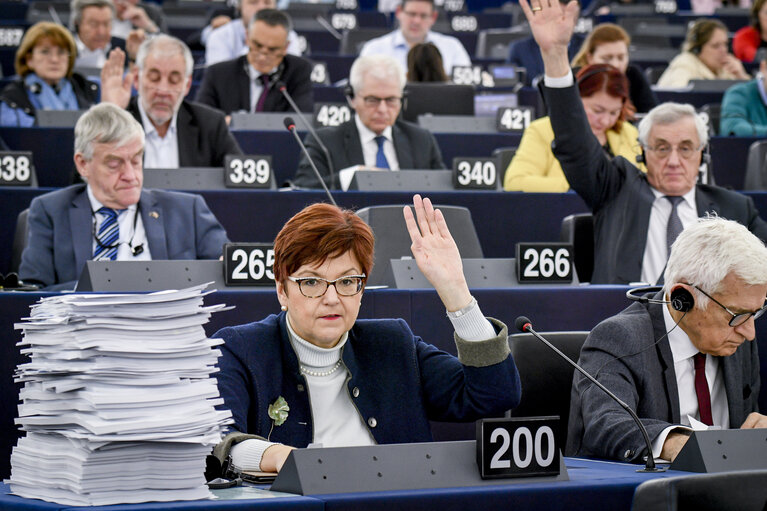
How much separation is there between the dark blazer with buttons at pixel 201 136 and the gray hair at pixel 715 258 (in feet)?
10.8

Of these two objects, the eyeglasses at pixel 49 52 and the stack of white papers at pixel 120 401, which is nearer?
the stack of white papers at pixel 120 401

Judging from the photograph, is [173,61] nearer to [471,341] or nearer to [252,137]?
[252,137]

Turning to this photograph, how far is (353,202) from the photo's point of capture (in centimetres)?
484

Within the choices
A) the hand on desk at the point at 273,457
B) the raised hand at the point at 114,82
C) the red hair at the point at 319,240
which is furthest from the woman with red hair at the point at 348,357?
the raised hand at the point at 114,82

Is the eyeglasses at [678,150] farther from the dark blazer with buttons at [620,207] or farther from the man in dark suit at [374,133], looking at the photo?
the man in dark suit at [374,133]

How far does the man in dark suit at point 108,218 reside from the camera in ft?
13.4

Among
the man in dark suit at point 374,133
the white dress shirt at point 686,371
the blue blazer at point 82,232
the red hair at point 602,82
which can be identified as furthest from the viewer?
the man in dark suit at point 374,133

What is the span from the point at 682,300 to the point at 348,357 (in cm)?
73

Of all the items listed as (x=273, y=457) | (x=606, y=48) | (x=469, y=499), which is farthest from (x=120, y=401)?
(x=606, y=48)

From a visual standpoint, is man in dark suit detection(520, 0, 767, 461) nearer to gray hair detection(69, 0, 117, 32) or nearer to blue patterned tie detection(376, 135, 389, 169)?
blue patterned tie detection(376, 135, 389, 169)

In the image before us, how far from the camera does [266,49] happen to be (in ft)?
22.9

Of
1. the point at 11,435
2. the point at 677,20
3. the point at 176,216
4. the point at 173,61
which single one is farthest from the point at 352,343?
the point at 677,20

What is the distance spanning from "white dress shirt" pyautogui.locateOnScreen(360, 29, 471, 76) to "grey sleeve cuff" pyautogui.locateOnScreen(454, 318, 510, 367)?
6124 millimetres

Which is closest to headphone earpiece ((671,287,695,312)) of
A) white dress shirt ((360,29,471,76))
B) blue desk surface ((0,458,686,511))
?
blue desk surface ((0,458,686,511))
